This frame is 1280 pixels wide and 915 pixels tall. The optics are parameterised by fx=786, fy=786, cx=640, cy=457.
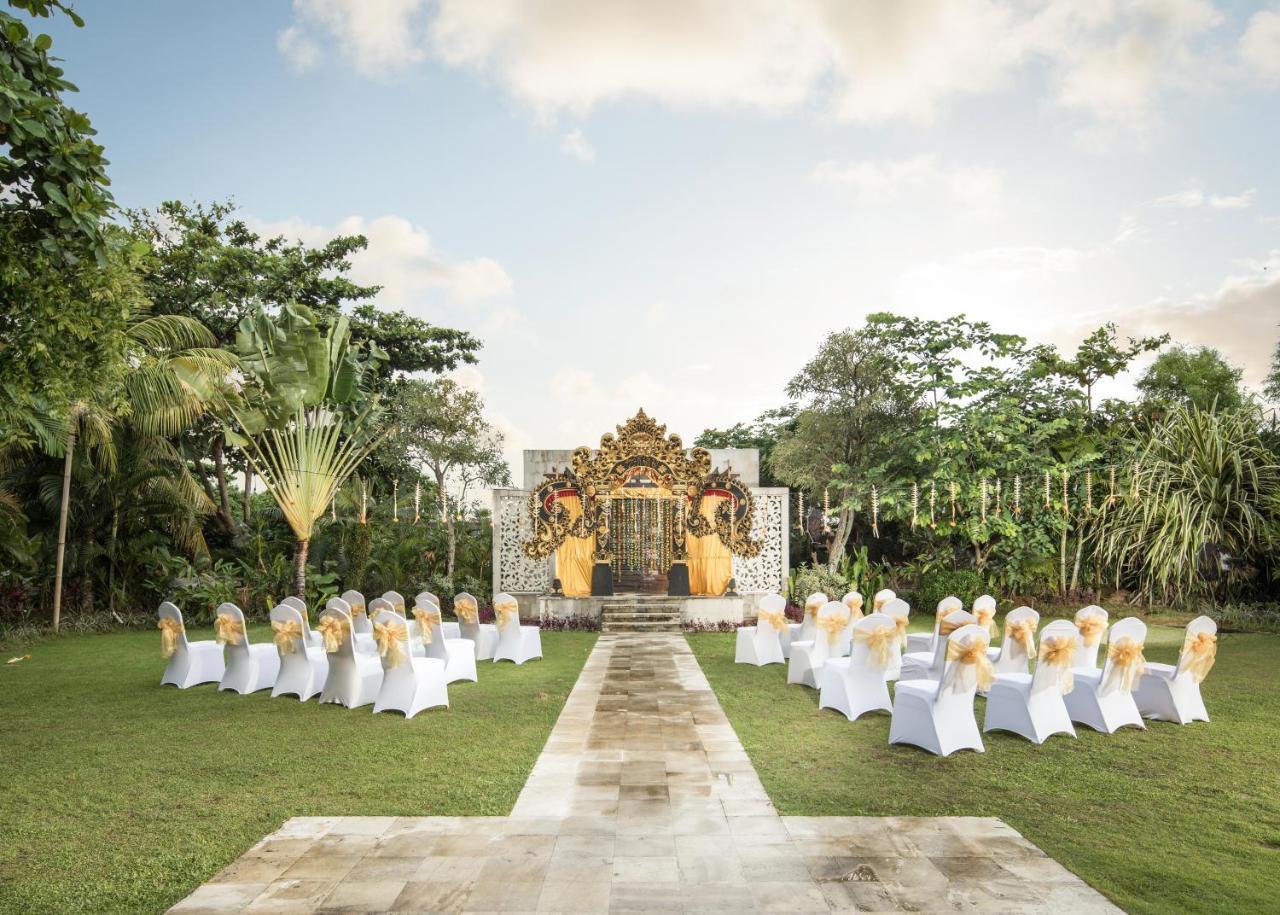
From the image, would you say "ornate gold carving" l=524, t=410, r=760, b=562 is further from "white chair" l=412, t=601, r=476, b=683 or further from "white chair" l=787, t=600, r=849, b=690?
"white chair" l=787, t=600, r=849, b=690

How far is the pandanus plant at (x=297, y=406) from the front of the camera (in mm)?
11438

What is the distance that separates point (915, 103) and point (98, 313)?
1000 cm

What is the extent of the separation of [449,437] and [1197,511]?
13.5m

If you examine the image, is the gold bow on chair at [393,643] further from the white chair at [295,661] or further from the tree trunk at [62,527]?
the tree trunk at [62,527]

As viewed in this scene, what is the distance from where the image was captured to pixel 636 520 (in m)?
15.3

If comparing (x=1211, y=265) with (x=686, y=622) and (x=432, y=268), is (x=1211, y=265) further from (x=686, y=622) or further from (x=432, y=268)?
(x=432, y=268)

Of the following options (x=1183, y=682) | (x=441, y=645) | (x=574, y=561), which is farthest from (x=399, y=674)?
(x=574, y=561)

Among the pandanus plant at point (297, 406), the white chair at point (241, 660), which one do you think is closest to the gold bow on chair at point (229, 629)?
the white chair at point (241, 660)

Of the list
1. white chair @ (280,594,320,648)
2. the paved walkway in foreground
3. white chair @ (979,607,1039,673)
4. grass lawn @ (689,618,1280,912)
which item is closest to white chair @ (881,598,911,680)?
grass lawn @ (689,618,1280,912)


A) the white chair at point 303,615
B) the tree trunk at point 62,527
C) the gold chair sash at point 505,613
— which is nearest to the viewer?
the white chair at point 303,615

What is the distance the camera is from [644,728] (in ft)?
21.2

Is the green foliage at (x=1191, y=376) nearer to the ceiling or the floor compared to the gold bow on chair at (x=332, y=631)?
nearer to the ceiling

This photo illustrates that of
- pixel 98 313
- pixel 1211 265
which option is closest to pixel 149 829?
pixel 98 313

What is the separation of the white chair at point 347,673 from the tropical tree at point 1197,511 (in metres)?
12.4
